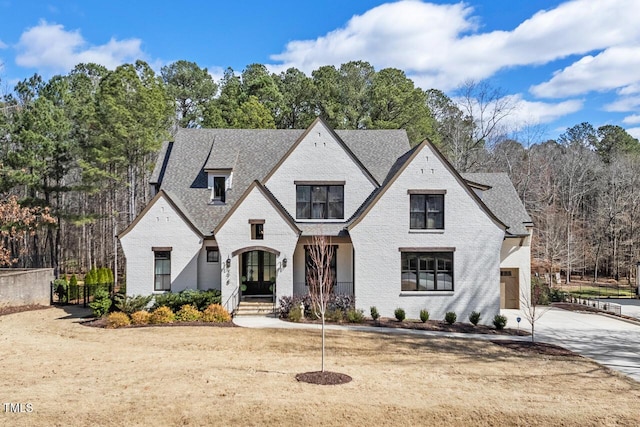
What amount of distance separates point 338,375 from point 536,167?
52.2 meters

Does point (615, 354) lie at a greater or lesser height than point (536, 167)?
lesser

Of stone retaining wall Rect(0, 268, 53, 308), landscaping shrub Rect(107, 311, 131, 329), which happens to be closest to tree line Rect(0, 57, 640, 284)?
stone retaining wall Rect(0, 268, 53, 308)

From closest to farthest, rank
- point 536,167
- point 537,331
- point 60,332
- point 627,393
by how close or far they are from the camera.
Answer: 1. point 627,393
2. point 60,332
3. point 537,331
4. point 536,167

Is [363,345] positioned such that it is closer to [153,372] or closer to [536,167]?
[153,372]

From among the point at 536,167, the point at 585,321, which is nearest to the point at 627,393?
the point at 585,321

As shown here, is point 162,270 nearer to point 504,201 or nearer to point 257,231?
point 257,231

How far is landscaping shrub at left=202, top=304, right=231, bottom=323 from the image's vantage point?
22172 millimetres

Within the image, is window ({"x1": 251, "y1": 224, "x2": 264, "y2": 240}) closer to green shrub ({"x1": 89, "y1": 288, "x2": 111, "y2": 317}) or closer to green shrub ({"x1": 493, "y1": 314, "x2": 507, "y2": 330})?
green shrub ({"x1": 89, "y1": 288, "x2": 111, "y2": 317})

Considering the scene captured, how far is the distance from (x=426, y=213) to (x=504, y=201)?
637cm

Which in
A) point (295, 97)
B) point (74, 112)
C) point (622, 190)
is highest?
point (295, 97)

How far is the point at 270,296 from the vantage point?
83.8 feet

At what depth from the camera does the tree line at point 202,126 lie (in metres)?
38.2

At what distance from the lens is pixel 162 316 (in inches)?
866

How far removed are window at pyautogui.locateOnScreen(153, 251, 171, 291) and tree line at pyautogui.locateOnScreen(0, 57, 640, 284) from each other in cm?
917
